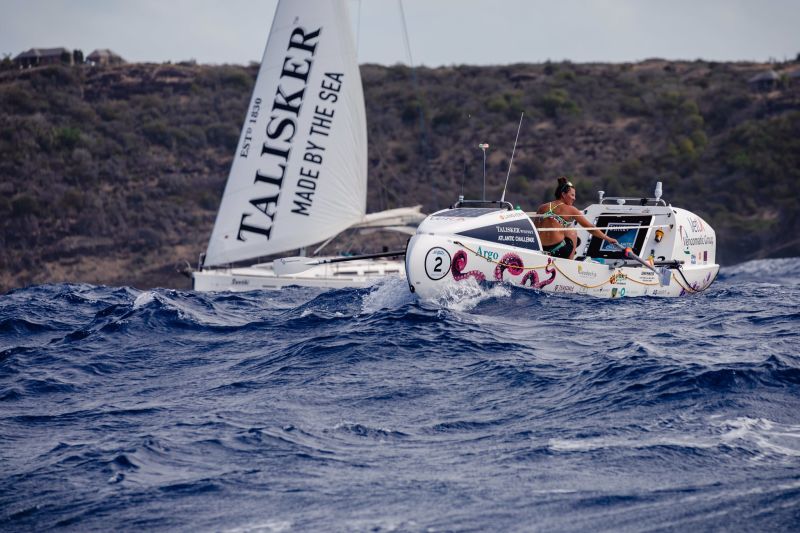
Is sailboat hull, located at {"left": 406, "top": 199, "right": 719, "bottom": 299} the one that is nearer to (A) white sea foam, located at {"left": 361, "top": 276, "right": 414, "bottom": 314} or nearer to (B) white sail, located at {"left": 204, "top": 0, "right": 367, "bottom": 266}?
(A) white sea foam, located at {"left": 361, "top": 276, "right": 414, "bottom": 314}

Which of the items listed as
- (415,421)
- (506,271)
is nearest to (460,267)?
(506,271)

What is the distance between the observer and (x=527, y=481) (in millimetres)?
7266

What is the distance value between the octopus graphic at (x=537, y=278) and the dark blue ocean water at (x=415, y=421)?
0.74 feet

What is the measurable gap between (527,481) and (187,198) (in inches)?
1782

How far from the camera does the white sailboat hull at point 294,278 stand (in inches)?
1014

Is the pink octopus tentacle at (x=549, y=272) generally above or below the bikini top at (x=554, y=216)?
below

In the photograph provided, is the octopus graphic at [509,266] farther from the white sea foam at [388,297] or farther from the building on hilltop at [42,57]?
the building on hilltop at [42,57]

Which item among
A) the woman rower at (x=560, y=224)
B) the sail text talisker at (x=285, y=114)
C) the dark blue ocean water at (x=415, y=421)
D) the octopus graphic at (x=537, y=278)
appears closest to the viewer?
the dark blue ocean water at (x=415, y=421)

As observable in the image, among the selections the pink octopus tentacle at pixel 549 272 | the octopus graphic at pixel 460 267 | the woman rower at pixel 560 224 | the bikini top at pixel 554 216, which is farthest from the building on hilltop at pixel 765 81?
the octopus graphic at pixel 460 267

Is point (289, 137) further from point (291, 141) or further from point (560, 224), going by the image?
point (560, 224)

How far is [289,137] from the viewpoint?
2748 centimetres

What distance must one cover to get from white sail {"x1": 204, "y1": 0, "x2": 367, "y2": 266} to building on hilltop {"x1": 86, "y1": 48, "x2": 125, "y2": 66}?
44.9 m

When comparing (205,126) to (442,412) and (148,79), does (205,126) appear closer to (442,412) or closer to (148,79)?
(148,79)

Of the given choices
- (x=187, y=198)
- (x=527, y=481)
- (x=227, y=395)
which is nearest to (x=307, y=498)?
(x=527, y=481)
